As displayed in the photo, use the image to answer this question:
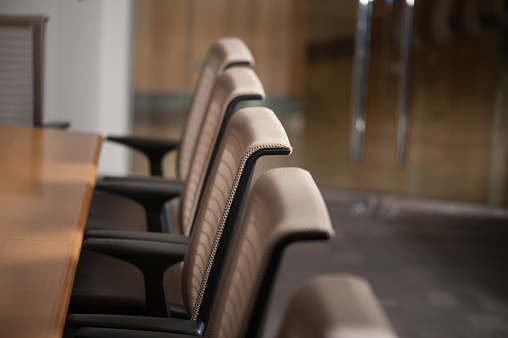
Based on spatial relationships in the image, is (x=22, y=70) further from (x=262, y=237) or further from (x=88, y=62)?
(x=262, y=237)

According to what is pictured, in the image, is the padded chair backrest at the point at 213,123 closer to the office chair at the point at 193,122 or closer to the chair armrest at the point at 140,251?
the office chair at the point at 193,122

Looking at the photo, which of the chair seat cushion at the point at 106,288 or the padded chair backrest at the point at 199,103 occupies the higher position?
the padded chair backrest at the point at 199,103

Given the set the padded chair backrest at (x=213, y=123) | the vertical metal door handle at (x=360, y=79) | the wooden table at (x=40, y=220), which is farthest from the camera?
the vertical metal door handle at (x=360, y=79)

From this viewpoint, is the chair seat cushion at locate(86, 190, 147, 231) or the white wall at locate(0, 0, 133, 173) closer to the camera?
the chair seat cushion at locate(86, 190, 147, 231)

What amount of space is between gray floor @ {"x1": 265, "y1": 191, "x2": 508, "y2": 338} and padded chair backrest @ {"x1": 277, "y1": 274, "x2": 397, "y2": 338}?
2.06 meters

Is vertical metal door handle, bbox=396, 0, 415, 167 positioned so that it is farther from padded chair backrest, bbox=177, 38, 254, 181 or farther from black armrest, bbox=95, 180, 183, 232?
black armrest, bbox=95, 180, 183, 232

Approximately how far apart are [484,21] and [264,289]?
3764mm

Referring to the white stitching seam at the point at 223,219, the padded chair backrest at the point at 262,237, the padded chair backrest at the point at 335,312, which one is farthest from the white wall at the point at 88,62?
the padded chair backrest at the point at 335,312

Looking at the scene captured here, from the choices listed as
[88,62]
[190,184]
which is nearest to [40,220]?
[190,184]

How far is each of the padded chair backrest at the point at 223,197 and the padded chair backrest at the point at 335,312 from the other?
531 mm

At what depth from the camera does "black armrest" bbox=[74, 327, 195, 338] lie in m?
1.29

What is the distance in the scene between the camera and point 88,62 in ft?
15.3

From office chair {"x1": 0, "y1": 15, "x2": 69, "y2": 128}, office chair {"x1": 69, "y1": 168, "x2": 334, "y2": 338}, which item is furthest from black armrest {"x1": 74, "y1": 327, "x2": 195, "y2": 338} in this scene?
office chair {"x1": 0, "y1": 15, "x2": 69, "y2": 128}

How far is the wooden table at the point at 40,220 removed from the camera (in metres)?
1.25
